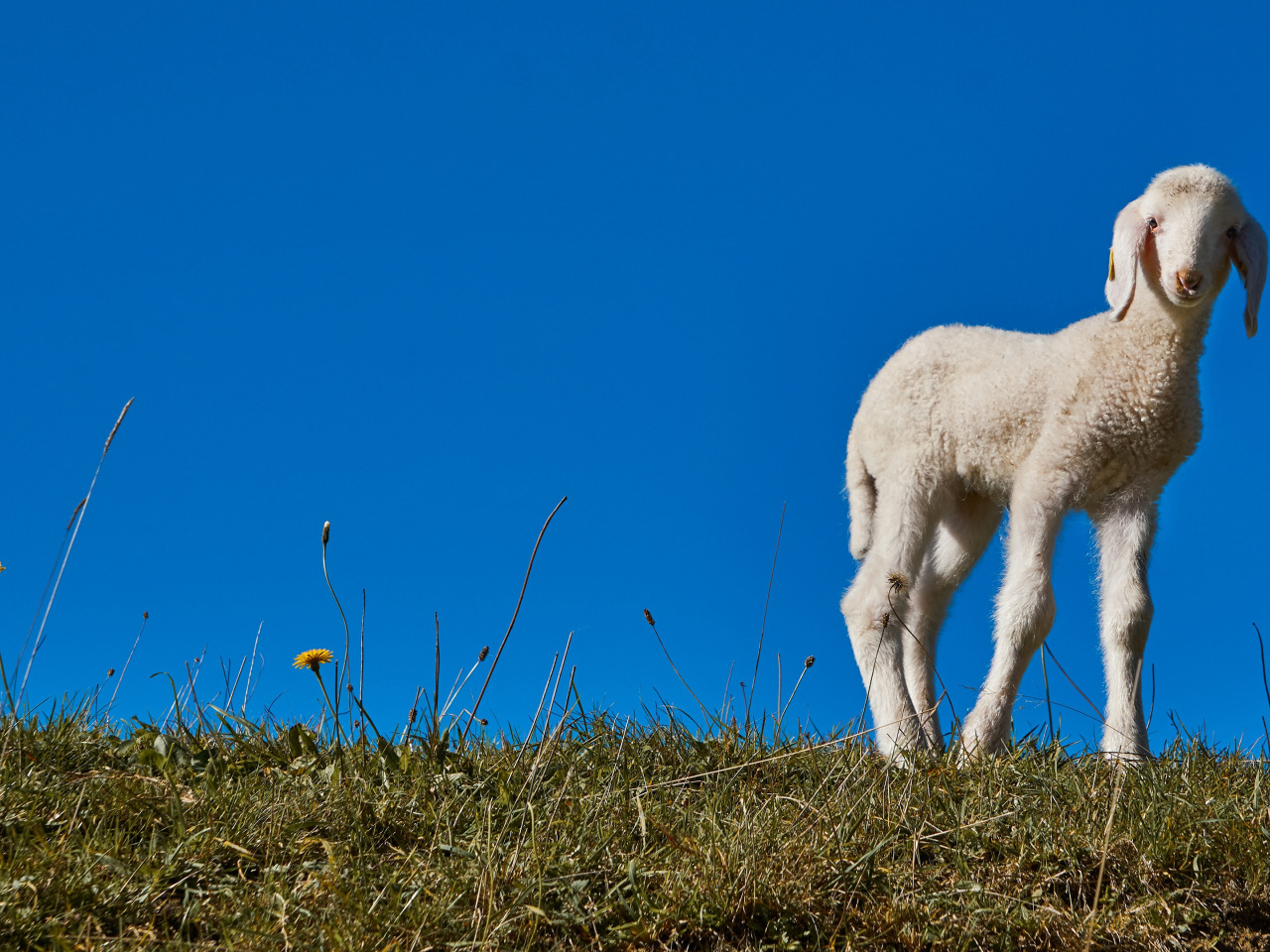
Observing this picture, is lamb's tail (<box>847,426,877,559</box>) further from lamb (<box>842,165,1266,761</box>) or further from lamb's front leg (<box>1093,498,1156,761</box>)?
lamb's front leg (<box>1093,498,1156,761</box>)

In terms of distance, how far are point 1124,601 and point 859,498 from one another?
168cm

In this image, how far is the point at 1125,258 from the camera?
17.6ft

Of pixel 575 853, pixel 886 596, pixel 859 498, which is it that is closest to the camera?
pixel 575 853

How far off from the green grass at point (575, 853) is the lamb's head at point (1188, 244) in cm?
265

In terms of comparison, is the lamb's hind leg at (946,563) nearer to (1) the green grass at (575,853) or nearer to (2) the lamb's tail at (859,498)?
(2) the lamb's tail at (859,498)

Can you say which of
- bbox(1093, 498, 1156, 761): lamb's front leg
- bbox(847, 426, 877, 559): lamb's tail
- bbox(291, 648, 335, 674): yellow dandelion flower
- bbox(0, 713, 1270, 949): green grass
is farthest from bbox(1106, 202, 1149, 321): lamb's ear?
bbox(291, 648, 335, 674): yellow dandelion flower

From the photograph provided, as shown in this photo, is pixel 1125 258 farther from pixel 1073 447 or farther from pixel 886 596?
pixel 886 596

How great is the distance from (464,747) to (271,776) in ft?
2.00

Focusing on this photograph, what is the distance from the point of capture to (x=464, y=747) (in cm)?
354

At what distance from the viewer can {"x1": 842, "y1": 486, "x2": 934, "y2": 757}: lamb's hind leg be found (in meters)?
5.17

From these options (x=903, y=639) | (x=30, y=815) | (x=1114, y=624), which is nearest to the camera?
(x=30, y=815)

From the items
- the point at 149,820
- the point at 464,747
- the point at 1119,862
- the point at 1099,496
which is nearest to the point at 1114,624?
the point at 1099,496

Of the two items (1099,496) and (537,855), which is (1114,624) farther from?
(537,855)

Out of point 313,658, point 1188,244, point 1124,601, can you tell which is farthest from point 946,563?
point 313,658
